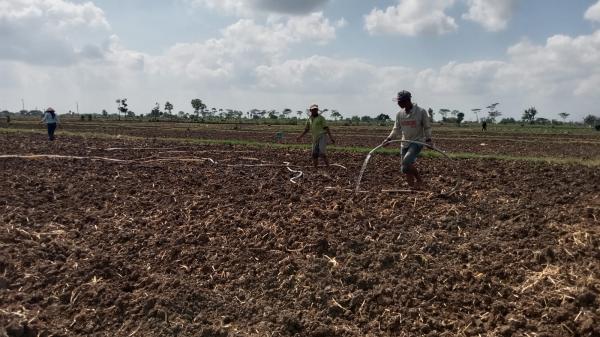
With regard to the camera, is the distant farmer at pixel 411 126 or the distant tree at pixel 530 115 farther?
the distant tree at pixel 530 115

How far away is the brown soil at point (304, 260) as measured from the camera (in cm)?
487

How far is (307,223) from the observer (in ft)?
23.0

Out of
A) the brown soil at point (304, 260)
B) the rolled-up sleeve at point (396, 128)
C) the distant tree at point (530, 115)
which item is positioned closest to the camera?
the brown soil at point (304, 260)

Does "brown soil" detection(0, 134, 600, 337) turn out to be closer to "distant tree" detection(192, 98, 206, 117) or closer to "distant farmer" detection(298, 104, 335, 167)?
"distant farmer" detection(298, 104, 335, 167)

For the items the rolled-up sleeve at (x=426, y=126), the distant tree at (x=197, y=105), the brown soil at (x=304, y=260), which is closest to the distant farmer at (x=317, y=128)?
the brown soil at (x=304, y=260)

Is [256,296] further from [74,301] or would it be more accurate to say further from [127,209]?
[127,209]

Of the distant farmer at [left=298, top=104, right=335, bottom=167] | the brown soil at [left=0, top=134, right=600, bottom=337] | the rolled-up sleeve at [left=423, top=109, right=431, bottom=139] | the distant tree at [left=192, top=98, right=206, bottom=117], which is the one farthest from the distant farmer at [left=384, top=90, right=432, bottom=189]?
the distant tree at [left=192, top=98, right=206, bottom=117]

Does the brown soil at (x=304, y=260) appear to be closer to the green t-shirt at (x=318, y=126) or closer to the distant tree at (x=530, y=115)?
the green t-shirt at (x=318, y=126)

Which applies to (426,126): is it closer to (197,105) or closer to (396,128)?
(396,128)

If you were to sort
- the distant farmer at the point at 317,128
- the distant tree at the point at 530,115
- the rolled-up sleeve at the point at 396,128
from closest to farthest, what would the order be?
the rolled-up sleeve at the point at 396,128
the distant farmer at the point at 317,128
the distant tree at the point at 530,115

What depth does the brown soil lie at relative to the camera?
4867 millimetres

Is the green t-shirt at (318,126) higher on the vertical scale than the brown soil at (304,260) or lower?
higher

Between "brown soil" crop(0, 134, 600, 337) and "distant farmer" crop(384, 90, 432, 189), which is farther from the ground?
"distant farmer" crop(384, 90, 432, 189)

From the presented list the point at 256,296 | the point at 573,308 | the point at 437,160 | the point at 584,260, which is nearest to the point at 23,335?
the point at 256,296
